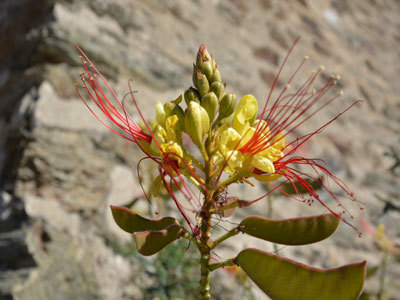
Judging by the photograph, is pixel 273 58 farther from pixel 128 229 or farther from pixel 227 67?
pixel 128 229

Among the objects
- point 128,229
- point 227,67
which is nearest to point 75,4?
point 227,67

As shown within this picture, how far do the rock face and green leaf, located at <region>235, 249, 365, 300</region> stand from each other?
2.94 ft

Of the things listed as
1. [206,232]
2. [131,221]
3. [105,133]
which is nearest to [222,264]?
[206,232]

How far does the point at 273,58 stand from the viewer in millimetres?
2779

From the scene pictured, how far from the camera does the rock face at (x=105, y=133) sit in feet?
4.77

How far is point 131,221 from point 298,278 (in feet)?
1.01

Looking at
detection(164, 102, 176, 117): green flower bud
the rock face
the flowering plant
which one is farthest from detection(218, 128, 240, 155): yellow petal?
the rock face

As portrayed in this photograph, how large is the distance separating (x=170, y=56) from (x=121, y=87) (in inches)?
17.8

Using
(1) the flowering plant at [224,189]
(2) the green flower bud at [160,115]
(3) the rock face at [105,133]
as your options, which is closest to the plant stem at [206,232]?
(1) the flowering plant at [224,189]

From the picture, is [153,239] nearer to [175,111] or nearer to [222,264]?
[222,264]

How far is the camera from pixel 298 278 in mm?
537

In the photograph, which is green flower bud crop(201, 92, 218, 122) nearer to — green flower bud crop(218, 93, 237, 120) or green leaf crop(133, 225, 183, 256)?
green flower bud crop(218, 93, 237, 120)

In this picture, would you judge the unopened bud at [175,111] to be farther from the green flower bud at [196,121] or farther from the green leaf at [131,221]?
the green leaf at [131,221]

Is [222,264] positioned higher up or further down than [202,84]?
further down
